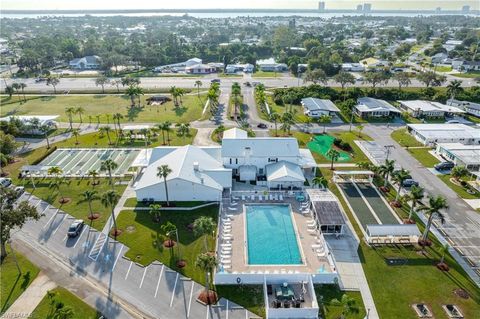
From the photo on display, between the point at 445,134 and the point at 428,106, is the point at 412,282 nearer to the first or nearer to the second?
the point at 445,134

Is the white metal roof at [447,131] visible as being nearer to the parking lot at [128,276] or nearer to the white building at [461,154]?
the white building at [461,154]

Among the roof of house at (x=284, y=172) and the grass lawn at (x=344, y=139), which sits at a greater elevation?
the roof of house at (x=284, y=172)

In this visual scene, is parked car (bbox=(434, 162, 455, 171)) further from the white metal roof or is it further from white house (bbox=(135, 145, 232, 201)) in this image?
white house (bbox=(135, 145, 232, 201))

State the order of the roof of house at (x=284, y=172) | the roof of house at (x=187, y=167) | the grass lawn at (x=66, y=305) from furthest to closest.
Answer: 1. the roof of house at (x=284, y=172)
2. the roof of house at (x=187, y=167)
3. the grass lawn at (x=66, y=305)

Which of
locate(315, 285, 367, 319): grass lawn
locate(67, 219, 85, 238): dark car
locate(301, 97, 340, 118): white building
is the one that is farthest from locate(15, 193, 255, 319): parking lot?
locate(301, 97, 340, 118): white building

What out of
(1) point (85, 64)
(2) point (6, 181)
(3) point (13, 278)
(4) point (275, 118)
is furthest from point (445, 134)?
(1) point (85, 64)

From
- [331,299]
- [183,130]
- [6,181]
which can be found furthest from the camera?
[183,130]

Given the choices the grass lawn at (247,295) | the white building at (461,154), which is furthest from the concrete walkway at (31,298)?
the white building at (461,154)

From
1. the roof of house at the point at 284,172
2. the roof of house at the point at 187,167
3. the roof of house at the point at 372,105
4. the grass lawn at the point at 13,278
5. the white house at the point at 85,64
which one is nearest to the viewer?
the grass lawn at the point at 13,278
